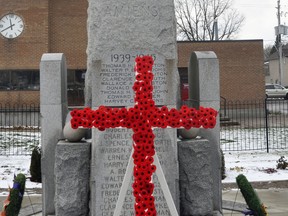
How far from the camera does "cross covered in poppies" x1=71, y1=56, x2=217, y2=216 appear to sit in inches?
116

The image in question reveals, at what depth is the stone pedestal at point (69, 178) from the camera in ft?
14.9

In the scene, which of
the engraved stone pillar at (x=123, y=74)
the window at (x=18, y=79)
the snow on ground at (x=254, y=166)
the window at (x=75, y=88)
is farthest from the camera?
the window at (x=75, y=88)

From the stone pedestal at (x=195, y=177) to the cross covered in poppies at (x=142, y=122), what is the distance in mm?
1696

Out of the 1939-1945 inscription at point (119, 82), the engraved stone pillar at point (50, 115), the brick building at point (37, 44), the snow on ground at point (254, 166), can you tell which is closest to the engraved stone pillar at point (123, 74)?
the 1939-1945 inscription at point (119, 82)

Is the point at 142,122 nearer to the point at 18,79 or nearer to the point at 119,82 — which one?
the point at 119,82

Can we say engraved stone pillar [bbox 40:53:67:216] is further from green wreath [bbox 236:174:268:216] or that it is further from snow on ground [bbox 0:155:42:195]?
snow on ground [bbox 0:155:42:195]

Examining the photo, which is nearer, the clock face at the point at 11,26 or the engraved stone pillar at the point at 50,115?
the engraved stone pillar at the point at 50,115

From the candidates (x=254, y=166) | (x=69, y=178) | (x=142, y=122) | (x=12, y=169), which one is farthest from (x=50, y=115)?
(x=254, y=166)

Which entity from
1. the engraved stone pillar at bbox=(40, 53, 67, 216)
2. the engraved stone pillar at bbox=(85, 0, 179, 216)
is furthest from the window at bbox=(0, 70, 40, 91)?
the engraved stone pillar at bbox=(85, 0, 179, 216)

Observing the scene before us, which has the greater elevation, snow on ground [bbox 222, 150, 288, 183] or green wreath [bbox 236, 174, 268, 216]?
green wreath [bbox 236, 174, 268, 216]

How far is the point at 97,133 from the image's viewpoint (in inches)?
176

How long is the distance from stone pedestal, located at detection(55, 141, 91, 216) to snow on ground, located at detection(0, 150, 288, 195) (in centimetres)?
414

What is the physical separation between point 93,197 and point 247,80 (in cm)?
2404

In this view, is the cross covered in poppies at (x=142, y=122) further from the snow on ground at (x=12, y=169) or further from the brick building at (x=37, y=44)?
the brick building at (x=37, y=44)
